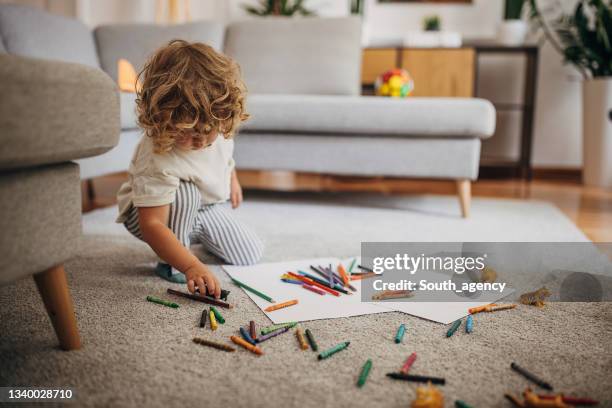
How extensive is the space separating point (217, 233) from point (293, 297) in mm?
312

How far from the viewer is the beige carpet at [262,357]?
2.25ft

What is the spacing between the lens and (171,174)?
1.08m

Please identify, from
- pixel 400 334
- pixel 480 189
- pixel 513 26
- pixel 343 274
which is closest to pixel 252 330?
pixel 400 334

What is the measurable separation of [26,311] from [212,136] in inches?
A: 18.1

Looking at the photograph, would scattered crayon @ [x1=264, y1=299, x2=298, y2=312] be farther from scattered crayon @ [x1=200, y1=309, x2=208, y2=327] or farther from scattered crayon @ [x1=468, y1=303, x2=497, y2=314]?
scattered crayon @ [x1=468, y1=303, x2=497, y2=314]

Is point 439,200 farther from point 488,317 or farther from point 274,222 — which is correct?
point 488,317

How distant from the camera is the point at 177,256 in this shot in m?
1.00

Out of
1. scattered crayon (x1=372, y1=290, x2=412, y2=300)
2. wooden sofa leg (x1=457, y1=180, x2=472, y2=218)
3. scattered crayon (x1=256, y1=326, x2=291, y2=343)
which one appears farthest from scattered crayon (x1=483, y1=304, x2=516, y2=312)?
wooden sofa leg (x1=457, y1=180, x2=472, y2=218)

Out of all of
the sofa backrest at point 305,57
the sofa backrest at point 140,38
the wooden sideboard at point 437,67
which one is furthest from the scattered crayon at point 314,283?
the wooden sideboard at point 437,67

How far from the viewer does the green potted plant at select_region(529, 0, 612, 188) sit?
2629mm

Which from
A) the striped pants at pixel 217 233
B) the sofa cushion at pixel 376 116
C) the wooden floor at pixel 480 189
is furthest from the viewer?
the wooden floor at pixel 480 189

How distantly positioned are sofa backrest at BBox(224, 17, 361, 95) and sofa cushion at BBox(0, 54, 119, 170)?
1931 mm

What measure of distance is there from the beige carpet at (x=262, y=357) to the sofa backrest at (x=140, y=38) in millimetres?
1703

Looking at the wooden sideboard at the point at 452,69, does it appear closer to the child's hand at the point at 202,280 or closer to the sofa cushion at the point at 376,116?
the sofa cushion at the point at 376,116
